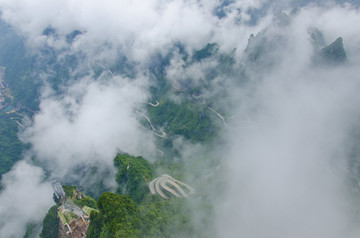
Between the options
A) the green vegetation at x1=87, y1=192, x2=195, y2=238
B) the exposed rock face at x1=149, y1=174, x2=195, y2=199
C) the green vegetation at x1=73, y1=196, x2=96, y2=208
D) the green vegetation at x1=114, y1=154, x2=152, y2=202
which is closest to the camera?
the green vegetation at x1=87, y1=192, x2=195, y2=238

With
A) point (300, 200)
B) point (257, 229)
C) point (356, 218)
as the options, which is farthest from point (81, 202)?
point (356, 218)

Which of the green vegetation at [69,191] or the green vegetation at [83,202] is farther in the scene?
the green vegetation at [69,191]

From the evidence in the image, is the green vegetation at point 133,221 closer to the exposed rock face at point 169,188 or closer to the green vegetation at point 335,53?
the exposed rock face at point 169,188

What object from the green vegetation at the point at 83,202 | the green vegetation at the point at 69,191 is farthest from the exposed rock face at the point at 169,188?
the green vegetation at the point at 69,191

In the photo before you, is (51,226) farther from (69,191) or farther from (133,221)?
(133,221)

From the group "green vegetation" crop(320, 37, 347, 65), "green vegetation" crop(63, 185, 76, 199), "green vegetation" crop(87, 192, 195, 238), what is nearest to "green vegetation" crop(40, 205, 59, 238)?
"green vegetation" crop(63, 185, 76, 199)

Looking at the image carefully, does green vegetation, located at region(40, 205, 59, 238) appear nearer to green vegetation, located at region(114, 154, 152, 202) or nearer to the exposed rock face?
green vegetation, located at region(114, 154, 152, 202)

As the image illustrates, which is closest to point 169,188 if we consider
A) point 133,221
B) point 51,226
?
point 133,221
